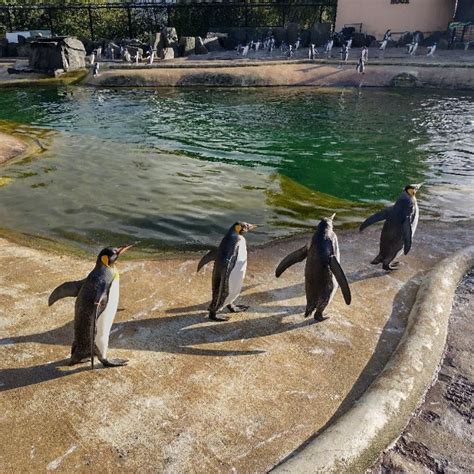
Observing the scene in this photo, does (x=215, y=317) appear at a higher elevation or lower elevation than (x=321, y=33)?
lower

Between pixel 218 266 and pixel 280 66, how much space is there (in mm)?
22710

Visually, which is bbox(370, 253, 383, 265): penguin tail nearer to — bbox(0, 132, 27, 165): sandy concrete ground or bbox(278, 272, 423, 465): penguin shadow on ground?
bbox(278, 272, 423, 465): penguin shadow on ground

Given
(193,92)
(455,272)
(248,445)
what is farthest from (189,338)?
(193,92)

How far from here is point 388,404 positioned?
311cm

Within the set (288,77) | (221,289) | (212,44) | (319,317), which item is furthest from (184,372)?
(212,44)

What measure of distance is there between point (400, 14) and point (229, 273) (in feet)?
118

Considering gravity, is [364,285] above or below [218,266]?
below

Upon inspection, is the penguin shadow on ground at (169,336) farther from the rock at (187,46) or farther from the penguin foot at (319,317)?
the rock at (187,46)

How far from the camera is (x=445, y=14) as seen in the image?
33719 millimetres

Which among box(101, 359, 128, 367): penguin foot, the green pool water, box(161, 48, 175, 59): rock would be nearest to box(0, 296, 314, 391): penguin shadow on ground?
box(101, 359, 128, 367): penguin foot

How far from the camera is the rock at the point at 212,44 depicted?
1294 inches

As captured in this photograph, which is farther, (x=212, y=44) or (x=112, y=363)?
(x=212, y=44)

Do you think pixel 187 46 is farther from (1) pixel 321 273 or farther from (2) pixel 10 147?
(1) pixel 321 273

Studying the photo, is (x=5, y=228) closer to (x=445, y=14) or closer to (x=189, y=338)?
(x=189, y=338)
